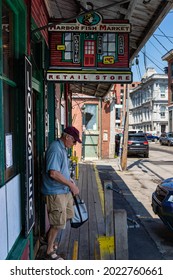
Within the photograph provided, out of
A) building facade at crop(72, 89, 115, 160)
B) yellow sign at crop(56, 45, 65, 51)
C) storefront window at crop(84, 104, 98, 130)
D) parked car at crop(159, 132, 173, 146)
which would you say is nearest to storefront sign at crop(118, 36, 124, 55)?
yellow sign at crop(56, 45, 65, 51)

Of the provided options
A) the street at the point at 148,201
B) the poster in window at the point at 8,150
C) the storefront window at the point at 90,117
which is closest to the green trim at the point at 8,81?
the poster in window at the point at 8,150

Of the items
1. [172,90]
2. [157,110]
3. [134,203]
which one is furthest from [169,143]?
[134,203]

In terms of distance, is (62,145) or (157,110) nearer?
(62,145)

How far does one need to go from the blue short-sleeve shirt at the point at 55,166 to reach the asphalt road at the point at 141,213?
2.40 feet

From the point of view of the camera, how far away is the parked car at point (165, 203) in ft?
16.3

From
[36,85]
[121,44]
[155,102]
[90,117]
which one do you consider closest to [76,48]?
[121,44]

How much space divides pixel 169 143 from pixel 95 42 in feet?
113

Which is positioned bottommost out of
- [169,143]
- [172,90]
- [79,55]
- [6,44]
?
[169,143]

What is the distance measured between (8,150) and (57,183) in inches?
47.1

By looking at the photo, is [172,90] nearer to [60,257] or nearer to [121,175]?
[121,175]

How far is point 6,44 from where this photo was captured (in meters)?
2.92

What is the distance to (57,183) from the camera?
3879mm

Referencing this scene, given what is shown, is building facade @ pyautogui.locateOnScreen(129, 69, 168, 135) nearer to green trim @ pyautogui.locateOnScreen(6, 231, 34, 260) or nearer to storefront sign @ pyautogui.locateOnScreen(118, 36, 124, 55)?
storefront sign @ pyautogui.locateOnScreen(118, 36, 124, 55)
